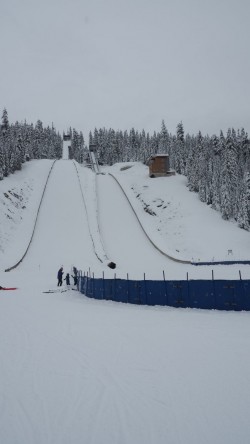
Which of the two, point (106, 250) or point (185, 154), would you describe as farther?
point (185, 154)

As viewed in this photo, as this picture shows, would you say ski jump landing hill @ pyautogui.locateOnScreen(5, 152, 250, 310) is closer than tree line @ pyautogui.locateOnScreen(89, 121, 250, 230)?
Yes

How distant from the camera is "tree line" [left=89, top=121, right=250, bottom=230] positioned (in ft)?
164

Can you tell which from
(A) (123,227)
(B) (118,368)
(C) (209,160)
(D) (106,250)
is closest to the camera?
(B) (118,368)

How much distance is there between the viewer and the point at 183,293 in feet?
64.0

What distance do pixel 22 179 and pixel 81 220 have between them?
2070 cm

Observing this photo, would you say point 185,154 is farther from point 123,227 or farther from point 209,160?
point 123,227

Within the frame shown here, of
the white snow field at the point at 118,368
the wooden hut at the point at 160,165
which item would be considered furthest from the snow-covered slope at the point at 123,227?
the white snow field at the point at 118,368

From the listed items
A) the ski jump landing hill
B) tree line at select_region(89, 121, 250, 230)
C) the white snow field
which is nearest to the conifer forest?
tree line at select_region(89, 121, 250, 230)

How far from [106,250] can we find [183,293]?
25.5 metres

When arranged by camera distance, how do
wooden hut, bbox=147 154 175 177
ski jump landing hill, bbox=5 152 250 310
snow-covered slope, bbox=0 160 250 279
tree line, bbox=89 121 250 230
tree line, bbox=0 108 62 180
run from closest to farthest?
ski jump landing hill, bbox=5 152 250 310, snow-covered slope, bbox=0 160 250 279, tree line, bbox=89 121 250 230, tree line, bbox=0 108 62 180, wooden hut, bbox=147 154 175 177

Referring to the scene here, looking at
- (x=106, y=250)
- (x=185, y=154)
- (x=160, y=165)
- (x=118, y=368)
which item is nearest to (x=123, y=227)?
(x=106, y=250)

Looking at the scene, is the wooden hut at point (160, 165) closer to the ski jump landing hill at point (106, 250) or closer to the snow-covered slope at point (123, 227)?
the snow-covered slope at point (123, 227)

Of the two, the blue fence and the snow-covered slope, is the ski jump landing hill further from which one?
the snow-covered slope

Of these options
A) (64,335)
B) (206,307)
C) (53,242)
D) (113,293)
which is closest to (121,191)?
(53,242)
